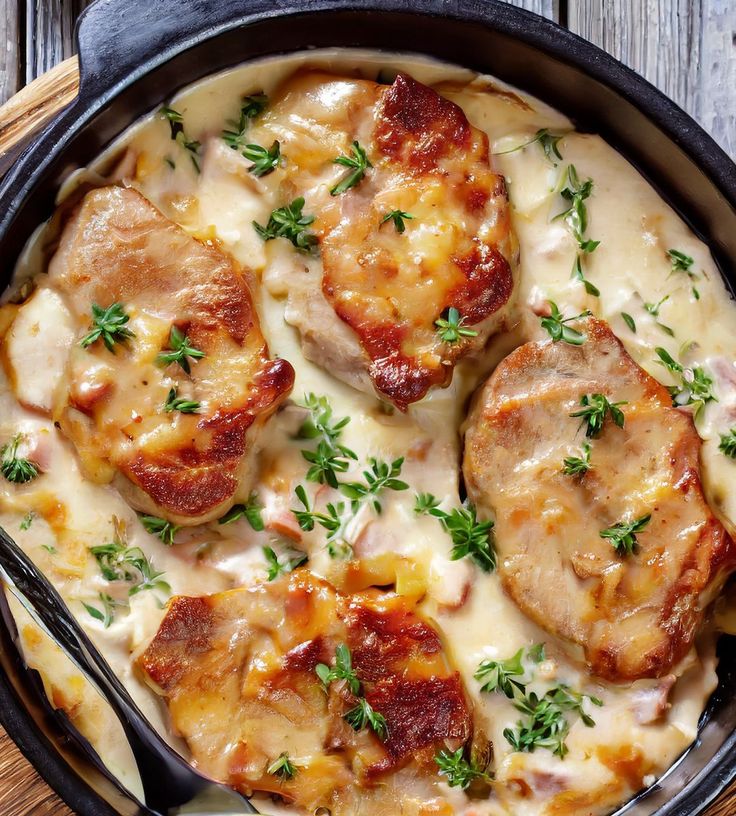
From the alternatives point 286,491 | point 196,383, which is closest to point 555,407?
point 286,491

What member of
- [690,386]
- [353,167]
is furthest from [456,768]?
[353,167]

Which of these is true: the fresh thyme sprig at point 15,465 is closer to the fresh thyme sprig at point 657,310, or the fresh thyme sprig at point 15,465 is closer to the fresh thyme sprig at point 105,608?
the fresh thyme sprig at point 105,608

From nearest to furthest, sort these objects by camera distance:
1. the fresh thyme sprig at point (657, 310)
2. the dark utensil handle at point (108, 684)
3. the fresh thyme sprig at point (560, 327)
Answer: the dark utensil handle at point (108, 684) < the fresh thyme sprig at point (560, 327) < the fresh thyme sprig at point (657, 310)

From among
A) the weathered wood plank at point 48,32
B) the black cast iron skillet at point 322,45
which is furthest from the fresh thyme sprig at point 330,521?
the weathered wood plank at point 48,32

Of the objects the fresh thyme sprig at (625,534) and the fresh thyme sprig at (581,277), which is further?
the fresh thyme sprig at (581,277)

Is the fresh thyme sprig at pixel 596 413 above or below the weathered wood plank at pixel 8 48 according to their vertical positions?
below

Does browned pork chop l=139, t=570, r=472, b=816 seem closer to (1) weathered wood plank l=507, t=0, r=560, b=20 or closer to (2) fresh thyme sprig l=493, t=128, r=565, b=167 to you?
(2) fresh thyme sprig l=493, t=128, r=565, b=167

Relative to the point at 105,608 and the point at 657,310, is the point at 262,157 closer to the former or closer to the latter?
the point at 657,310
